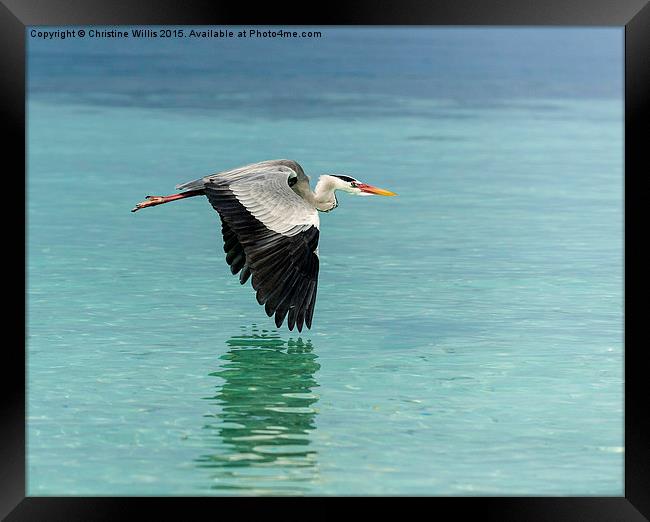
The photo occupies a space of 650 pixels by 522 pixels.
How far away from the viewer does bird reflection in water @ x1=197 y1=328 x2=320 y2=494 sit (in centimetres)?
791

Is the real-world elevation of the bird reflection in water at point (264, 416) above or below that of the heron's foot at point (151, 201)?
below

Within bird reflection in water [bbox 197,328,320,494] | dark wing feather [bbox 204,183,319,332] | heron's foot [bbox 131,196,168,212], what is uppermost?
heron's foot [bbox 131,196,168,212]

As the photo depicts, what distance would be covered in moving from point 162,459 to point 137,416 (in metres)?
0.84

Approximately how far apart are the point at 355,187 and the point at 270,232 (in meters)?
2.10

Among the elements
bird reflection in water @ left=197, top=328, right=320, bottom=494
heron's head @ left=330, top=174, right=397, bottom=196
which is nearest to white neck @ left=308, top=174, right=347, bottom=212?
heron's head @ left=330, top=174, right=397, bottom=196

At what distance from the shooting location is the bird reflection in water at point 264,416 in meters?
7.91

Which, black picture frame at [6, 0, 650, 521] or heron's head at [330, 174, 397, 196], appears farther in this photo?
heron's head at [330, 174, 397, 196]

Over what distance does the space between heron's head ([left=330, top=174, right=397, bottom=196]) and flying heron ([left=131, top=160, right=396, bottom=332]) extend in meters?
0.66

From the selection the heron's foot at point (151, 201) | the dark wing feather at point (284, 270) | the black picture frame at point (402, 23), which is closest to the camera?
the black picture frame at point (402, 23)

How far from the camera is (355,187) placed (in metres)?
12.0

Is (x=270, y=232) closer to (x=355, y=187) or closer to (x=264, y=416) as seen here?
(x=264, y=416)

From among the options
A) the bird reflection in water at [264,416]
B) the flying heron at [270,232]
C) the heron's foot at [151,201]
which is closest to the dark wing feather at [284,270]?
the flying heron at [270,232]

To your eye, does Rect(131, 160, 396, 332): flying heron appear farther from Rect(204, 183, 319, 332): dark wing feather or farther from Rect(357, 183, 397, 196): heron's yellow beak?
Rect(357, 183, 397, 196): heron's yellow beak

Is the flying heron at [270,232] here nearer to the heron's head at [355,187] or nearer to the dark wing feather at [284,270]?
the dark wing feather at [284,270]
